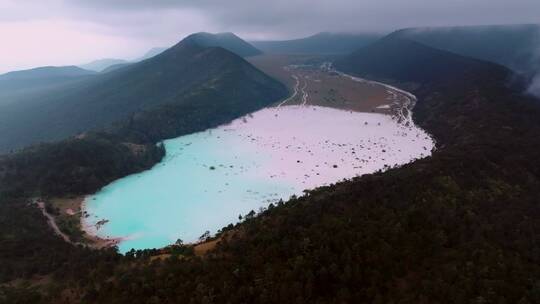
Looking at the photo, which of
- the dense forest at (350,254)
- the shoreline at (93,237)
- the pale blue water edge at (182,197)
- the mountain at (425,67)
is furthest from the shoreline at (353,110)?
the mountain at (425,67)

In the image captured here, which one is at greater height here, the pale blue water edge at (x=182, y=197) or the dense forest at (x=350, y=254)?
the dense forest at (x=350, y=254)

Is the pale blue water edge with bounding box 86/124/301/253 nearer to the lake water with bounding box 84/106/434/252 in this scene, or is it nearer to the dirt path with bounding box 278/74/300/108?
the lake water with bounding box 84/106/434/252

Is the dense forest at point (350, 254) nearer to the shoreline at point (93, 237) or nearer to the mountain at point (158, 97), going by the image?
the shoreline at point (93, 237)

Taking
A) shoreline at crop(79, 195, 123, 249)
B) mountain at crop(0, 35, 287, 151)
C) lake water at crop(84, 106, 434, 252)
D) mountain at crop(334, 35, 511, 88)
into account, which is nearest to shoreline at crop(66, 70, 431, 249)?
shoreline at crop(79, 195, 123, 249)

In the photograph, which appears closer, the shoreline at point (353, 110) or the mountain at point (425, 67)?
the shoreline at point (353, 110)

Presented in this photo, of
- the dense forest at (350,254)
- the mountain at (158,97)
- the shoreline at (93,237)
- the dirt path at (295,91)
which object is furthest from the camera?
the dirt path at (295,91)

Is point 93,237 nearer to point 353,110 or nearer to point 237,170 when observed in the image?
point 237,170
